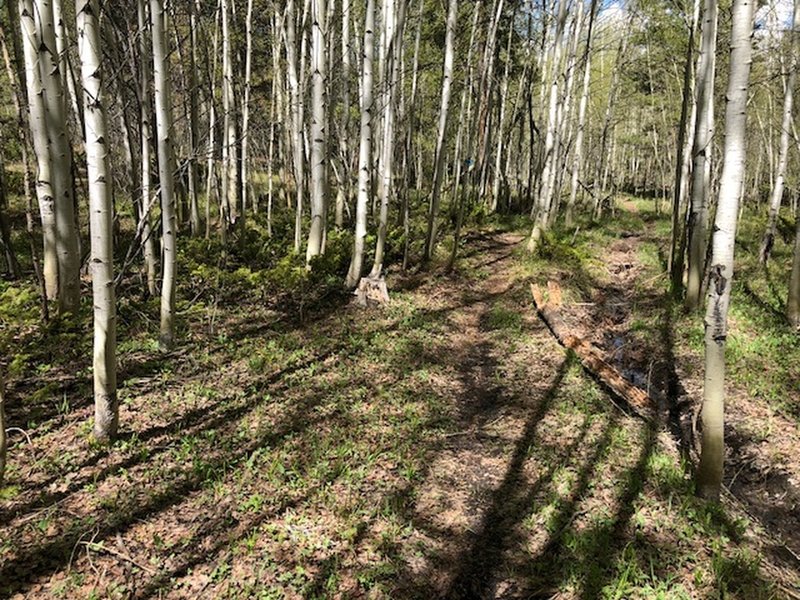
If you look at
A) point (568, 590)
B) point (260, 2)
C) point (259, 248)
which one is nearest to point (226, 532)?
point (568, 590)

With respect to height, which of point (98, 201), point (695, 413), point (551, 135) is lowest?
point (695, 413)

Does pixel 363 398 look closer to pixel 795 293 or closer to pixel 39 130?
pixel 39 130

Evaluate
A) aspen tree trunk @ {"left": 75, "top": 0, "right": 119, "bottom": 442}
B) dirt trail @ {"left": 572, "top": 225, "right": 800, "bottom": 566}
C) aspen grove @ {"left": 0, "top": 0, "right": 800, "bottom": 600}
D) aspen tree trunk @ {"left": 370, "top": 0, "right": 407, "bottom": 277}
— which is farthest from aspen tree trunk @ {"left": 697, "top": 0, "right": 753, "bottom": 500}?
aspen tree trunk @ {"left": 370, "top": 0, "right": 407, "bottom": 277}

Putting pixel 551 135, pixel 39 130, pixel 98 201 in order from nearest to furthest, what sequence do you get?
pixel 98 201 → pixel 39 130 → pixel 551 135

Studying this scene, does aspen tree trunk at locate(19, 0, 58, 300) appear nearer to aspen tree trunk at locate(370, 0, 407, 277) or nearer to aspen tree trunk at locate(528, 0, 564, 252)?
aspen tree trunk at locate(370, 0, 407, 277)

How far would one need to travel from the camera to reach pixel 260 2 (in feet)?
55.3

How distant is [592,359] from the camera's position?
7.54m


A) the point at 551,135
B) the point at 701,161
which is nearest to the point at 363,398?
the point at 701,161

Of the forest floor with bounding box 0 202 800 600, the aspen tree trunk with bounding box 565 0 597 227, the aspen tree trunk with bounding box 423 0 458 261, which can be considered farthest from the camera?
the aspen tree trunk with bounding box 565 0 597 227

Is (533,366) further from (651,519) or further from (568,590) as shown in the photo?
(568,590)

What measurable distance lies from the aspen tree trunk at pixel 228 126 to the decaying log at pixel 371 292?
3.92m

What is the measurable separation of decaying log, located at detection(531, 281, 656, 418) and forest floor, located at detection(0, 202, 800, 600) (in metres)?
0.21

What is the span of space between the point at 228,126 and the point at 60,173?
667 centimetres

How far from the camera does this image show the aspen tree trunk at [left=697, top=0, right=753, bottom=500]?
13.0ft
